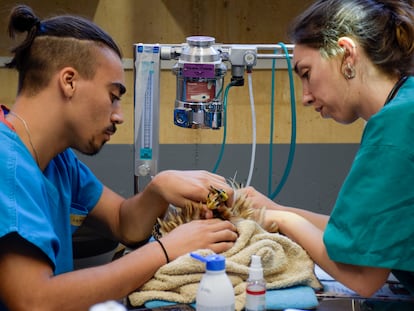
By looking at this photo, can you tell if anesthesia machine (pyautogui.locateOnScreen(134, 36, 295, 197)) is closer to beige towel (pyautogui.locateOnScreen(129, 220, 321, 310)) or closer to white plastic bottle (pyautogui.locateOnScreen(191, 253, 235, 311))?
beige towel (pyautogui.locateOnScreen(129, 220, 321, 310))

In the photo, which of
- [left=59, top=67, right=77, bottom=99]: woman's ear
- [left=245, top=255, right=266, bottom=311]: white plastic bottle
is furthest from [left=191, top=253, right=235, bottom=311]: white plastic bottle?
[left=59, top=67, right=77, bottom=99]: woman's ear

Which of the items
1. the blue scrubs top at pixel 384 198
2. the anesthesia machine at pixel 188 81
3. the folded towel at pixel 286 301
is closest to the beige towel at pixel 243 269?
the folded towel at pixel 286 301

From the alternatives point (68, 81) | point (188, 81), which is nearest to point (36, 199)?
point (68, 81)

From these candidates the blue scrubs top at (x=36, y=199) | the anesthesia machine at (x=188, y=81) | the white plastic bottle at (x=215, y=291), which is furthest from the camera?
the anesthesia machine at (x=188, y=81)

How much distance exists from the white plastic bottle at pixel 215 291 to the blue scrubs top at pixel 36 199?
13.4 inches

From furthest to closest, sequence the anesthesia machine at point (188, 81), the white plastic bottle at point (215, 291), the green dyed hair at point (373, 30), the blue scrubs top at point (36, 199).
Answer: the anesthesia machine at point (188, 81) → the green dyed hair at point (373, 30) → the blue scrubs top at point (36, 199) → the white plastic bottle at point (215, 291)

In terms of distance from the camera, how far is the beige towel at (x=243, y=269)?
1.34 meters

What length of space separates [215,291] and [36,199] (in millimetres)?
448

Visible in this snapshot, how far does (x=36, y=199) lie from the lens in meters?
1.34

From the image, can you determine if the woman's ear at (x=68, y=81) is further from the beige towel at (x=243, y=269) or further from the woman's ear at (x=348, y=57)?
the woman's ear at (x=348, y=57)

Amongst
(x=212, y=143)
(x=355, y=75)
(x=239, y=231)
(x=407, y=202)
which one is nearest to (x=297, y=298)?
(x=239, y=231)

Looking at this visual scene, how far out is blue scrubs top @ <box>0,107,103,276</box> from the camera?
4.11ft

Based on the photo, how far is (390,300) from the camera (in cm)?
143

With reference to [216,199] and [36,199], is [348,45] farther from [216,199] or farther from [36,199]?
[36,199]
